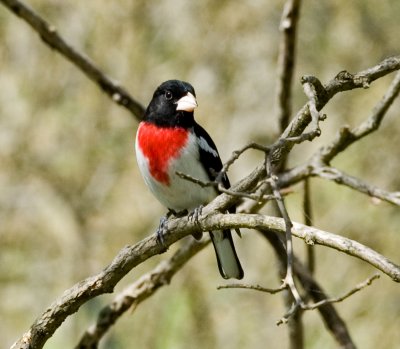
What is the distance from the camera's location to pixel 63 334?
7.93 meters

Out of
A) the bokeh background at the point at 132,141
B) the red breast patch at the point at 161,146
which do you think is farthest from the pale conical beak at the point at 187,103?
the bokeh background at the point at 132,141

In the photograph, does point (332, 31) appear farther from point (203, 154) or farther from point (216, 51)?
point (203, 154)

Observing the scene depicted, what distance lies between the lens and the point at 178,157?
4.64 m

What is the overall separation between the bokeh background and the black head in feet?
9.42

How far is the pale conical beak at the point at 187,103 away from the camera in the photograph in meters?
4.78

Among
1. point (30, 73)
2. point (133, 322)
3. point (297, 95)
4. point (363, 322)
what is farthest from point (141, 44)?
point (363, 322)

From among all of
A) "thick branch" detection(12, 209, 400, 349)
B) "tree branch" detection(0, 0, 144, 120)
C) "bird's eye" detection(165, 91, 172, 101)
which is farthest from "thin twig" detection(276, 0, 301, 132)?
"thick branch" detection(12, 209, 400, 349)

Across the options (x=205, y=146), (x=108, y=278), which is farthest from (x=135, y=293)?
(x=108, y=278)

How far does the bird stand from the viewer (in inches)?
183

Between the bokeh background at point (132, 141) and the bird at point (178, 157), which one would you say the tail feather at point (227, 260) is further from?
the bokeh background at point (132, 141)

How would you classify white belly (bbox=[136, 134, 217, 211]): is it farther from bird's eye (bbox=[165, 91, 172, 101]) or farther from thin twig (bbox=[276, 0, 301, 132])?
thin twig (bbox=[276, 0, 301, 132])

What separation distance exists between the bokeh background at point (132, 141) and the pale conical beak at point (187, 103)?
9.79 feet

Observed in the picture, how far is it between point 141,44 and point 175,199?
12.1 ft

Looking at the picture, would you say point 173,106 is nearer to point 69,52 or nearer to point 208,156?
point 208,156
